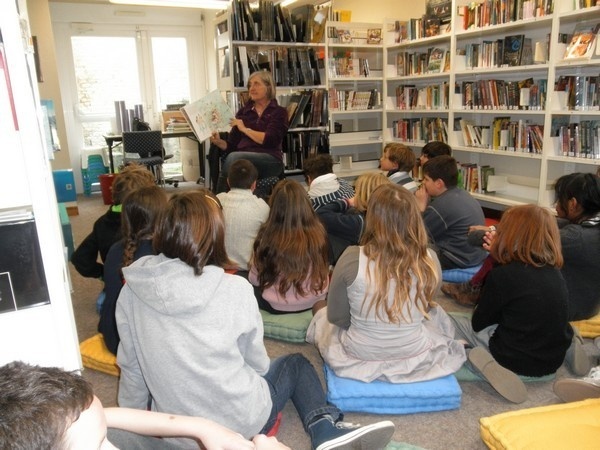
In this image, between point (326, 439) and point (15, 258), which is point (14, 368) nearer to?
point (15, 258)

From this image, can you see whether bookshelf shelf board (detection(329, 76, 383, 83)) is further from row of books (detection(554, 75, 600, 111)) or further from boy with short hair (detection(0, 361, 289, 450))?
boy with short hair (detection(0, 361, 289, 450))

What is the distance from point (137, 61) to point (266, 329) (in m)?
6.86

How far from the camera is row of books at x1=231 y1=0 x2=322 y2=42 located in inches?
173

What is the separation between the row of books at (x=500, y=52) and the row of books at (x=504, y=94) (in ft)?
0.54

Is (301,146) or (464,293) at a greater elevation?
(301,146)

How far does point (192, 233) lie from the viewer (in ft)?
4.75

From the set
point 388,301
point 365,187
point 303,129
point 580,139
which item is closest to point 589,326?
point 388,301

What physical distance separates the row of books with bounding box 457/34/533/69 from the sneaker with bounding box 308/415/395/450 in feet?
12.2

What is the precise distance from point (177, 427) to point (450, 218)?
2.42 meters

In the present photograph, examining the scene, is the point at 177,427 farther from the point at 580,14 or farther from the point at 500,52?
the point at 500,52

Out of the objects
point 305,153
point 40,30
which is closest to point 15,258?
point 305,153

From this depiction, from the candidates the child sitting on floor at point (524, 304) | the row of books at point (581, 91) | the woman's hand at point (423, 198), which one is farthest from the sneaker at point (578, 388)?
the row of books at point (581, 91)

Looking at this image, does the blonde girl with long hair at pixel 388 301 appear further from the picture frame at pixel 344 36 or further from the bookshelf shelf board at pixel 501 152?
the picture frame at pixel 344 36

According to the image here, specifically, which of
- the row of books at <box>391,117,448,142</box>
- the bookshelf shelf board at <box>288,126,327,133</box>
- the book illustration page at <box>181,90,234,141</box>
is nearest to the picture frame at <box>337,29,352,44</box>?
the bookshelf shelf board at <box>288,126,327,133</box>
